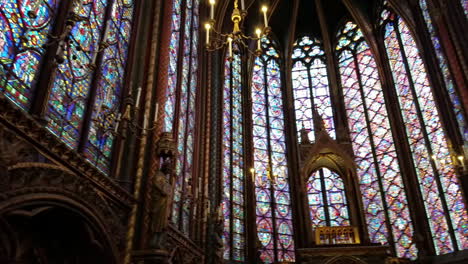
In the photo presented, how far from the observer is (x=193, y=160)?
12055 mm

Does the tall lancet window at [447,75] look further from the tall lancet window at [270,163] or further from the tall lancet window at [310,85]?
the tall lancet window at [270,163]

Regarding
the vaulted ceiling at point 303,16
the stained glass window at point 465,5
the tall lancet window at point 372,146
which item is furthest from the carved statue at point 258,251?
the stained glass window at point 465,5

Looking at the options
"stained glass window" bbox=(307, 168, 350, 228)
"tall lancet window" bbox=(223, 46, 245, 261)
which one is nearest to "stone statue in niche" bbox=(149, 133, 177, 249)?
"tall lancet window" bbox=(223, 46, 245, 261)

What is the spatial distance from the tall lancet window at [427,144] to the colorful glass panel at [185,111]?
767 cm

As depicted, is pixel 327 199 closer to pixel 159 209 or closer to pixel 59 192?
pixel 159 209

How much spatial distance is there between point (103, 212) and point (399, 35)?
14840mm

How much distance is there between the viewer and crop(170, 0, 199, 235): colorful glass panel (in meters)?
10.3

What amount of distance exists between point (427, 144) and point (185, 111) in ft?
27.0

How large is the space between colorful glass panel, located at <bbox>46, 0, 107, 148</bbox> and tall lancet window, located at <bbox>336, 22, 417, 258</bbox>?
11412 millimetres

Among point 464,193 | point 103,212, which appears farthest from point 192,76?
point 464,193

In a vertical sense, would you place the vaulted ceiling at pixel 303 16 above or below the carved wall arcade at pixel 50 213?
above

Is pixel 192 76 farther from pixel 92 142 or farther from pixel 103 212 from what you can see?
pixel 103 212

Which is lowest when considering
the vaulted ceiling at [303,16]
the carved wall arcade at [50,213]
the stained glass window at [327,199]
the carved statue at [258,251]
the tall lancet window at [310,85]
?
the carved wall arcade at [50,213]

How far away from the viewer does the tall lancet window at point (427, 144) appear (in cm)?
1292
